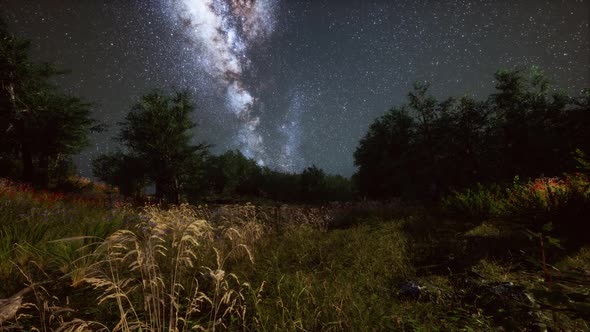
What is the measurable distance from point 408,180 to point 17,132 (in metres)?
27.9

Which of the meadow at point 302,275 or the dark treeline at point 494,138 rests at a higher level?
the dark treeline at point 494,138

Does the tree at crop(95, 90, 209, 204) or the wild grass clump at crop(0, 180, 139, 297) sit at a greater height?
the tree at crop(95, 90, 209, 204)

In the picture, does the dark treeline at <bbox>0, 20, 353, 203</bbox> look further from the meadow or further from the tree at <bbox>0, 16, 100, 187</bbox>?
the meadow

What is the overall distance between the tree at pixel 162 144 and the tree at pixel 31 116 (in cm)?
286

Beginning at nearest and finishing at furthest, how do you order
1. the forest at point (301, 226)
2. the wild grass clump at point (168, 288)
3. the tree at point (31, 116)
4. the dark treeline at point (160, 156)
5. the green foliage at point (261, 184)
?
the wild grass clump at point (168, 288), the forest at point (301, 226), the tree at point (31, 116), the dark treeline at point (160, 156), the green foliage at point (261, 184)

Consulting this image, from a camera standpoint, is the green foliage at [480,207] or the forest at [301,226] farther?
the green foliage at [480,207]

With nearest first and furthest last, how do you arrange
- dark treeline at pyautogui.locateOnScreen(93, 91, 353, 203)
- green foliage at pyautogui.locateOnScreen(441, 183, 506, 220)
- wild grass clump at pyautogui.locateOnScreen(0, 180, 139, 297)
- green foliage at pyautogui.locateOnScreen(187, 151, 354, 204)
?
wild grass clump at pyautogui.locateOnScreen(0, 180, 139, 297) → green foliage at pyautogui.locateOnScreen(441, 183, 506, 220) → dark treeline at pyautogui.locateOnScreen(93, 91, 353, 203) → green foliage at pyautogui.locateOnScreen(187, 151, 354, 204)

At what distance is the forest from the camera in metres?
2.49

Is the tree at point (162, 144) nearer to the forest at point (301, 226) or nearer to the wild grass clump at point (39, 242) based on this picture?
the forest at point (301, 226)

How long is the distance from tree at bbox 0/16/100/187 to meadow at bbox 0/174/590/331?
14796 mm

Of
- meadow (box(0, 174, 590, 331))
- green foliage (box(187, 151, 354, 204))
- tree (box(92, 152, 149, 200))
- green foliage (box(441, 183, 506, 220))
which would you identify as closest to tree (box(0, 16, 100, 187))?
tree (box(92, 152, 149, 200))

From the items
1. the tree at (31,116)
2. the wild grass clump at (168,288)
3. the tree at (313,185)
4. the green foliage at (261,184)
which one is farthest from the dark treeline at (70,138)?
the wild grass clump at (168,288)

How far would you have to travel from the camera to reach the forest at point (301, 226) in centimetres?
249

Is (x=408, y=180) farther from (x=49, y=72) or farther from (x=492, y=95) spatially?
(x=49, y=72)
